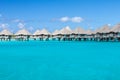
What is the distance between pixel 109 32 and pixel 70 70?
31.2 metres

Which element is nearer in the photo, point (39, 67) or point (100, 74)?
point (100, 74)

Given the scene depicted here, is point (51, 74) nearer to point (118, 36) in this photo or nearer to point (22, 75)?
point (22, 75)

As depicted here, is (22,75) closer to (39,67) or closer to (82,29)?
(39,67)

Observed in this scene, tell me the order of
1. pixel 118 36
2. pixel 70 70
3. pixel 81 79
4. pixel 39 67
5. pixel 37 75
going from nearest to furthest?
pixel 81 79 < pixel 37 75 < pixel 70 70 < pixel 39 67 < pixel 118 36

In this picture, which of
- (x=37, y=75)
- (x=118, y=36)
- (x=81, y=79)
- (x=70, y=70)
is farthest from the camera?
(x=118, y=36)

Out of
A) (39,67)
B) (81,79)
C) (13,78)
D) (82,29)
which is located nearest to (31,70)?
(39,67)

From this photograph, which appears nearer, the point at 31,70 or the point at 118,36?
the point at 31,70

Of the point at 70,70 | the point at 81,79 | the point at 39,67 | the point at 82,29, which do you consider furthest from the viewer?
the point at 82,29

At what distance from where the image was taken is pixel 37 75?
43.6 feet

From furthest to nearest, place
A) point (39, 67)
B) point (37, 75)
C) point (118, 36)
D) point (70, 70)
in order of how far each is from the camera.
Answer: point (118, 36) < point (39, 67) < point (70, 70) < point (37, 75)

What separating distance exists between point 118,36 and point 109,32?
4.81ft

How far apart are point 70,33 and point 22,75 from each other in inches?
1578

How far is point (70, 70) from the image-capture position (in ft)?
48.2

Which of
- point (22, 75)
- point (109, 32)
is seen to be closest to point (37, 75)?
point (22, 75)
